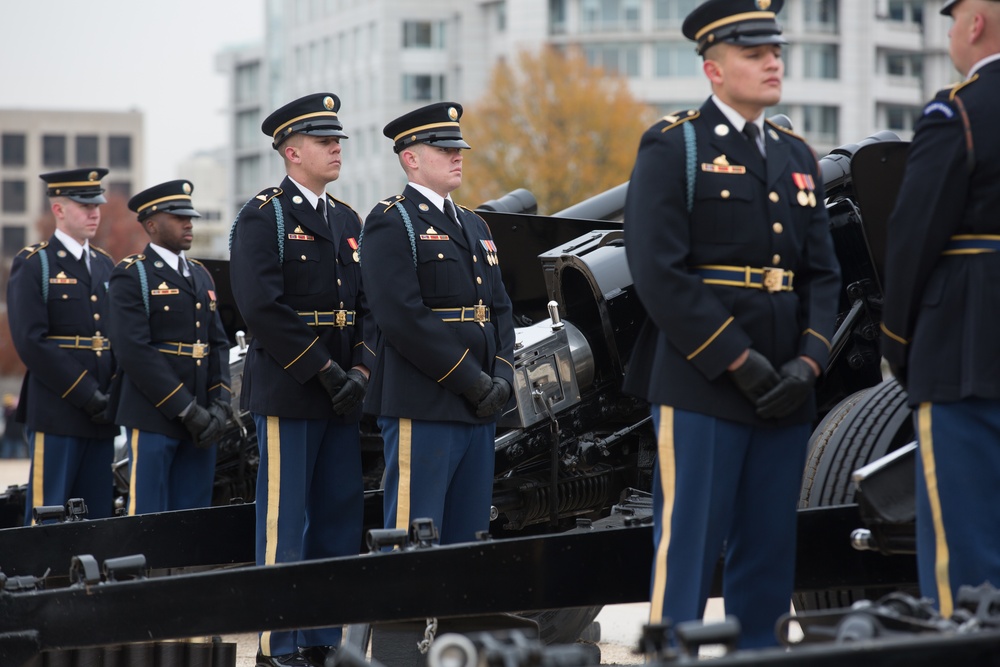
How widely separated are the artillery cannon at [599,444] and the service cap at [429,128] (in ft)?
1.98

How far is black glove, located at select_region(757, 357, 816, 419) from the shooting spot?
3627mm

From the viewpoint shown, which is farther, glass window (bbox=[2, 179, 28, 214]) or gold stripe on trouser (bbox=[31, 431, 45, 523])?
glass window (bbox=[2, 179, 28, 214])

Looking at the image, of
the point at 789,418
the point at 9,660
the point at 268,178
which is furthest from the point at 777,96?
the point at 268,178

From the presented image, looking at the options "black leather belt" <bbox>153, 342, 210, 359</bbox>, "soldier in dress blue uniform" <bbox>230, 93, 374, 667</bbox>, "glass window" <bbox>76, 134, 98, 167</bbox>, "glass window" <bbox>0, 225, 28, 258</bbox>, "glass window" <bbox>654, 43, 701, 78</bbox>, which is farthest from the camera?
"glass window" <bbox>76, 134, 98, 167</bbox>

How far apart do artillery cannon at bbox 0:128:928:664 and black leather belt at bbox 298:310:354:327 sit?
625 mm

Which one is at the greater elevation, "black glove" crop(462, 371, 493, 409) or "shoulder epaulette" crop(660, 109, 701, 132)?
"shoulder epaulette" crop(660, 109, 701, 132)

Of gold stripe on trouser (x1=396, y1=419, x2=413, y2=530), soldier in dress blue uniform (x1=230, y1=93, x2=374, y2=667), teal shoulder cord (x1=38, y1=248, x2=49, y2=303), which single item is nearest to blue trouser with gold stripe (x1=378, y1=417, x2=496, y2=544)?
gold stripe on trouser (x1=396, y1=419, x2=413, y2=530)

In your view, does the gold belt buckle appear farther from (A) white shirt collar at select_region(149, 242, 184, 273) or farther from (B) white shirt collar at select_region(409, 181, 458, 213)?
(A) white shirt collar at select_region(149, 242, 184, 273)

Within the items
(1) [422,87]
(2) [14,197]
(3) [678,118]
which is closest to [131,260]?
(3) [678,118]

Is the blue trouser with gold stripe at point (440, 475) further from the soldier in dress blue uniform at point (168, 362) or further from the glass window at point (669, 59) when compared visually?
the glass window at point (669, 59)

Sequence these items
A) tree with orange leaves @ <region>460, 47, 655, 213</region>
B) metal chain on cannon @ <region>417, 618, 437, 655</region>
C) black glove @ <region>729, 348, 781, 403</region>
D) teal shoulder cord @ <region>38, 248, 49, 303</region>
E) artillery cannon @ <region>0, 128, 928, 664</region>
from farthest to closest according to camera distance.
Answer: tree with orange leaves @ <region>460, 47, 655, 213</region> → teal shoulder cord @ <region>38, 248, 49, 303</region> → metal chain on cannon @ <region>417, 618, 437, 655</region> → artillery cannon @ <region>0, 128, 928, 664</region> → black glove @ <region>729, 348, 781, 403</region>

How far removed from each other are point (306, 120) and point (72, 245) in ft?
8.00

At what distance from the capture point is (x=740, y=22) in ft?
12.4

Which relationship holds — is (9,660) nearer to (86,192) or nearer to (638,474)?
(638,474)
